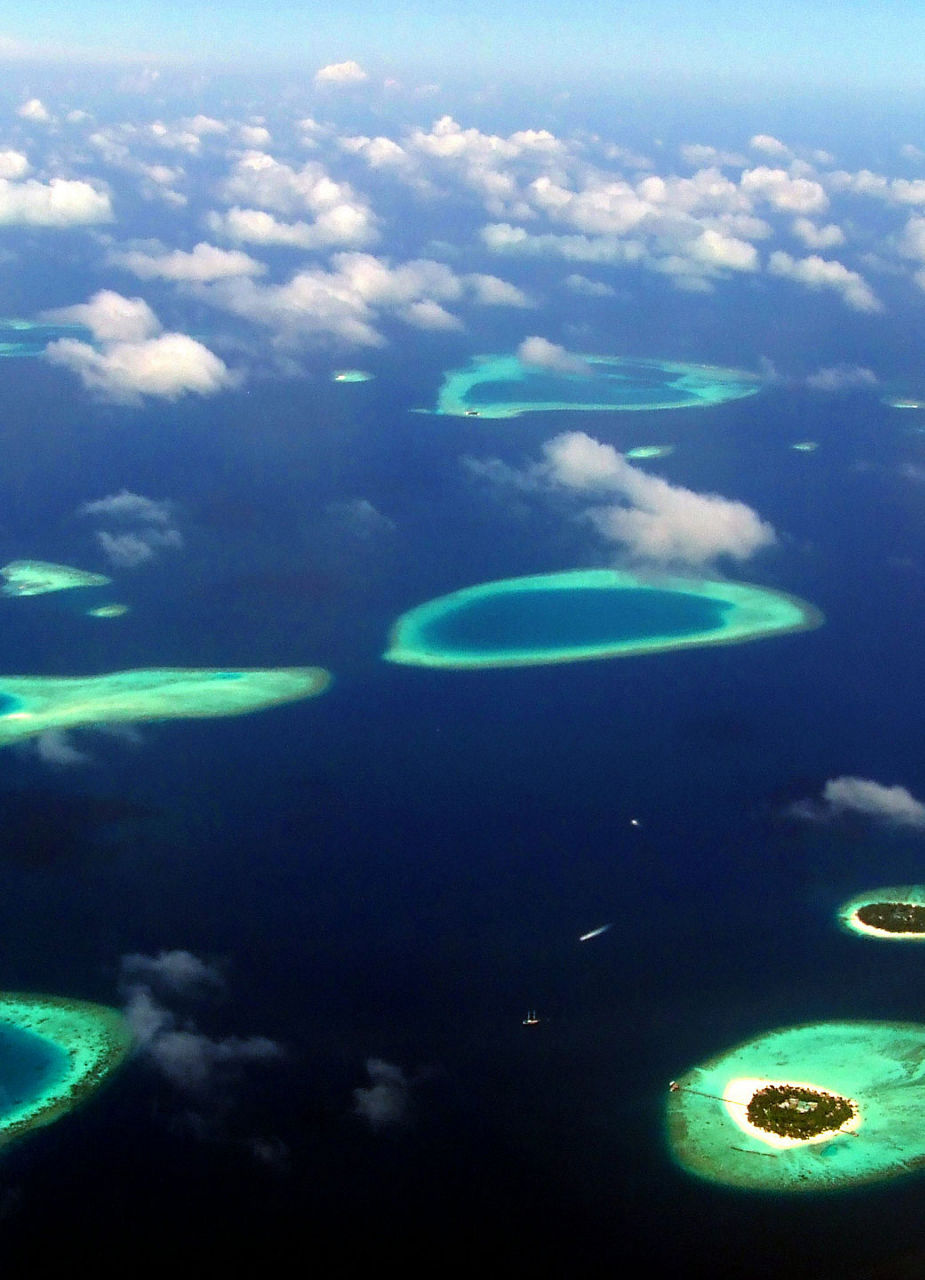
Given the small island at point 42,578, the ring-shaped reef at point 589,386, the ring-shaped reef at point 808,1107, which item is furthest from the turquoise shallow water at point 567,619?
the ring-shaped reef at point 589,386

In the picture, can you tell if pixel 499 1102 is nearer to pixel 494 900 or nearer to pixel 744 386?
pixel 494 900

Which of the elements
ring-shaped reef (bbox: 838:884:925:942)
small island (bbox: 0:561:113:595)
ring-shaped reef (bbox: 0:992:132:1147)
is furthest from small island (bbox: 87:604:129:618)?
ring-shaped reef (bbox: 838:884:925:942)

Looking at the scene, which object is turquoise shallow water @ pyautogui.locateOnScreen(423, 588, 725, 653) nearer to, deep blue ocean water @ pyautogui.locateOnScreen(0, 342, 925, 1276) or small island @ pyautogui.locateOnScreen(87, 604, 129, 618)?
deep blue ocean water @ pyautogui.locateOnScreen(0, 342, 925, 1276)

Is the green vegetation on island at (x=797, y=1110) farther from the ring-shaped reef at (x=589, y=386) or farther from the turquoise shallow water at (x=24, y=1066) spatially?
the ring-shaped reef at (x=589, y=386)

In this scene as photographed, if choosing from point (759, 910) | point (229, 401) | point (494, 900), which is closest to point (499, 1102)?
point (494, 900)

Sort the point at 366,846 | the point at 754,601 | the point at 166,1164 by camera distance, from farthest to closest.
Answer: the point at 754,601 → the point at 366,846 → the point at 166,1164
